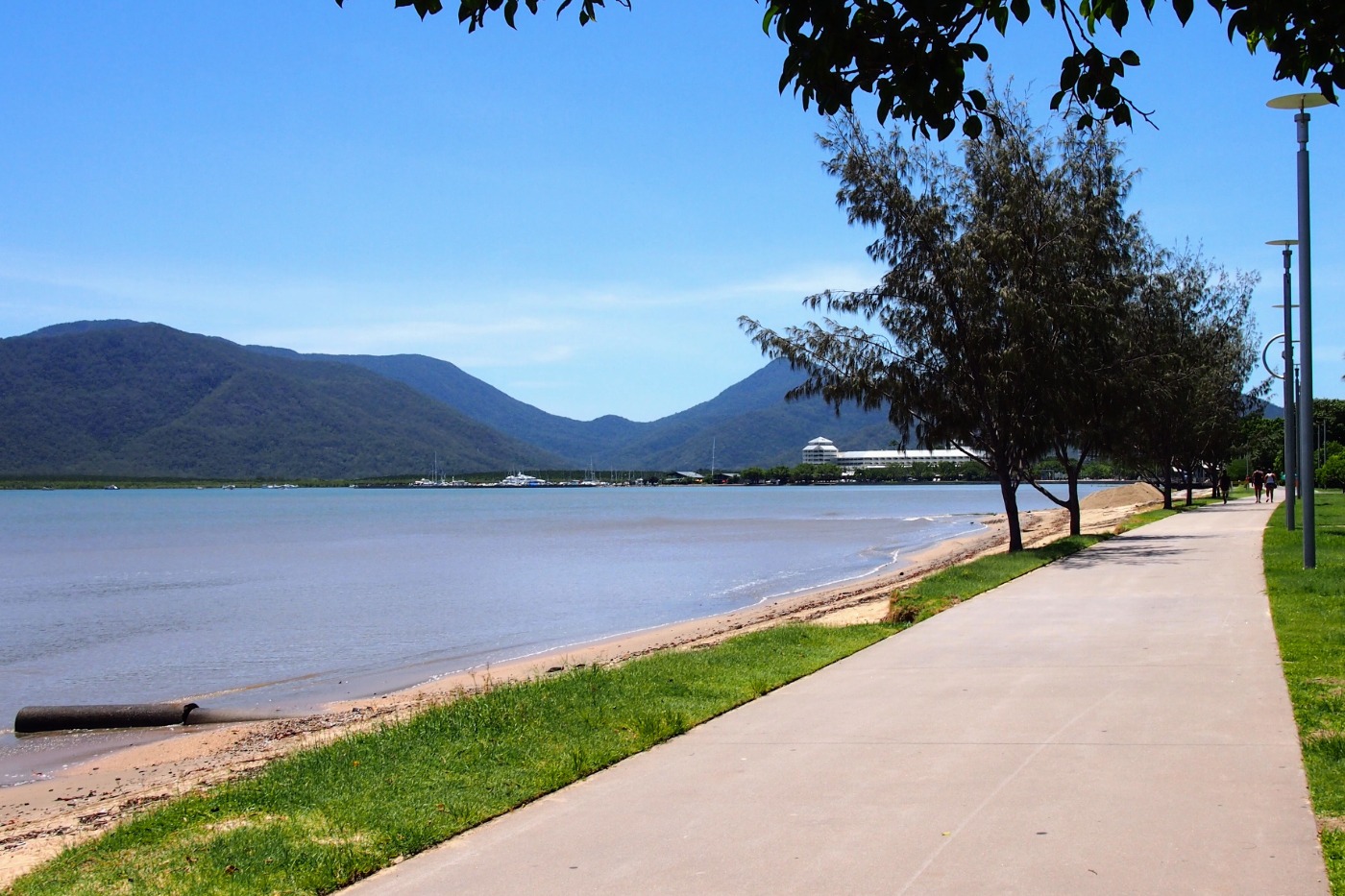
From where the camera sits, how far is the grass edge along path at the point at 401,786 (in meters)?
5.63

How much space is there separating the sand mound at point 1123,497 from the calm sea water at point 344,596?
11159 millimetres

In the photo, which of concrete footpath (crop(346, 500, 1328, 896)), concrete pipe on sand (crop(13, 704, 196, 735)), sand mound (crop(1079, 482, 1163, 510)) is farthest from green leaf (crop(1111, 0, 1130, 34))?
sand mound (crop(1079, 482, 1163, 510))

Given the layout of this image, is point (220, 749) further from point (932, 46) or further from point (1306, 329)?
point (1306, 329)

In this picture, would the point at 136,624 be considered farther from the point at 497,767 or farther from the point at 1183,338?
the point at 1183,338

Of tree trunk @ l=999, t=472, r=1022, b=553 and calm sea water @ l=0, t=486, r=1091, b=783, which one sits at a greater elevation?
tree trunk @ l=999, t=472, r=1022, b=553

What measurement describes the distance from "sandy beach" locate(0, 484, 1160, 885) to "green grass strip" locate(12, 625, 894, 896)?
1201mm

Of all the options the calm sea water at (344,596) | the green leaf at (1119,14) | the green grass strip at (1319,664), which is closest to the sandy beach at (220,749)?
the calm sea water at (344,596)

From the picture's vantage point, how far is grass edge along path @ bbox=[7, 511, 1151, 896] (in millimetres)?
5629

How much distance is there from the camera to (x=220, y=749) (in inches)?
488

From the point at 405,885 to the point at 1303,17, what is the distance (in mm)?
5403

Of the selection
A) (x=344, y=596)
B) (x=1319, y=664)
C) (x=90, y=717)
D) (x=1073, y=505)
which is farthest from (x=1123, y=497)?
(x=90, y=717)

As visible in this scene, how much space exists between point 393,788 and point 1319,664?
739 centimetres

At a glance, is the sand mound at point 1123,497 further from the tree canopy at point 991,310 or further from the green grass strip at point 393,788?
the green grass strip at point 393,788

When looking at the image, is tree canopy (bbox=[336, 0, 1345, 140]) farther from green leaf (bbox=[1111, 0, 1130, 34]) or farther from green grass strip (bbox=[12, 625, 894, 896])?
green grass strip (bbox=[12, 625, 894, 896])
